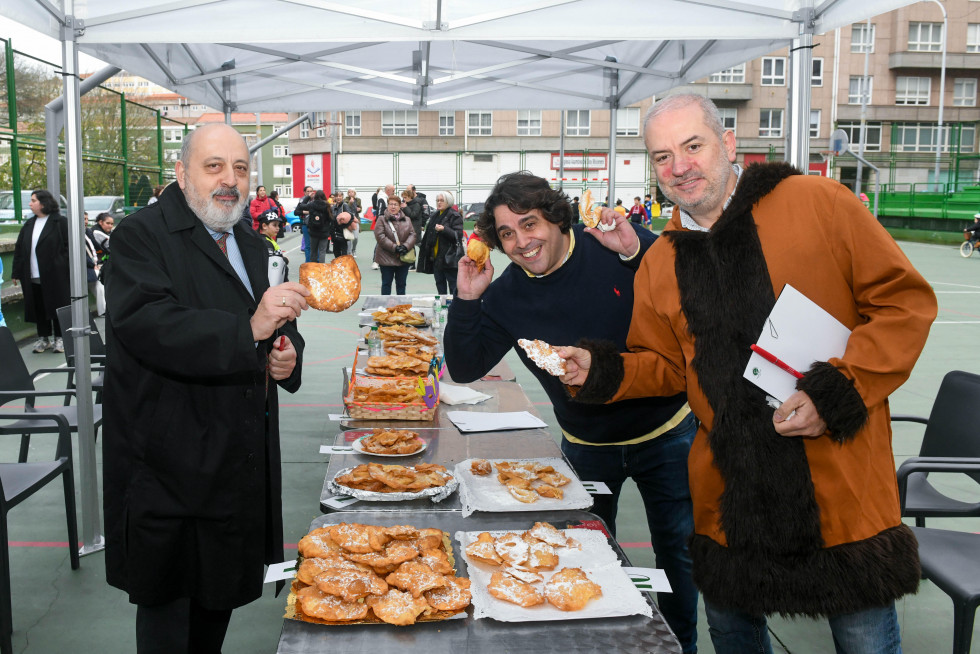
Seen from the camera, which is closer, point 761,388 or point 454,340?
point 761,388

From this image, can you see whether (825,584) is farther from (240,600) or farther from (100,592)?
(100,592)

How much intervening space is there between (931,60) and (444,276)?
49.0 m

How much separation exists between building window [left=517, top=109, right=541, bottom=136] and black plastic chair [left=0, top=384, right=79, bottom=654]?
1832 inches

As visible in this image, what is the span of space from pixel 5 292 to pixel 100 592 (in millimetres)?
8437

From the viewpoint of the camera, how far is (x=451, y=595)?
186 cm

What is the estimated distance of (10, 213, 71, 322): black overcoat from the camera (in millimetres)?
9414

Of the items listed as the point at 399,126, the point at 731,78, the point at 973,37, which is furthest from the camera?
the point at 973,37

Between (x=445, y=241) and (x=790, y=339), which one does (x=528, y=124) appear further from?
(x=790, y=339)

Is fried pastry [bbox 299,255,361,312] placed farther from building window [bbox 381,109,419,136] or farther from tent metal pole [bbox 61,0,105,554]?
building window [bbox 381,109,419,136]

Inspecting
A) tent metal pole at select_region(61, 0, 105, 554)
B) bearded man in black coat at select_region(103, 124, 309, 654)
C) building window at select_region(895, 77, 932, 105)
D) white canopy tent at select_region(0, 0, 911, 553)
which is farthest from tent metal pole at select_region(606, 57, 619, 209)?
building window at select_region(895, 77, 932, 105)

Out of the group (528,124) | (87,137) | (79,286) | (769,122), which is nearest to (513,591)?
(79,286)

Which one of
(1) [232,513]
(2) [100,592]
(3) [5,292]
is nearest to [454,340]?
(1) [232,513]

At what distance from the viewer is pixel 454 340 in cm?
315

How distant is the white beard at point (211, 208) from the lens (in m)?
2.43
